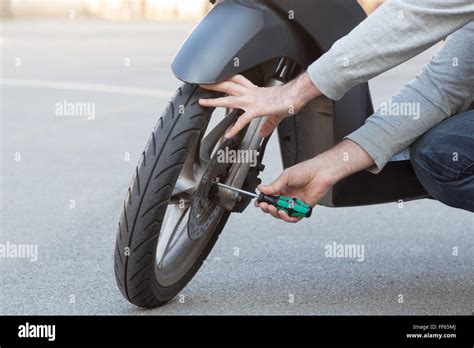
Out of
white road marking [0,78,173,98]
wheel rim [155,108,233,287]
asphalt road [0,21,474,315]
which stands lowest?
white road marking [0,78,173,98]

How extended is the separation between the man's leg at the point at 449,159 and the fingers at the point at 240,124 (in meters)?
0.57

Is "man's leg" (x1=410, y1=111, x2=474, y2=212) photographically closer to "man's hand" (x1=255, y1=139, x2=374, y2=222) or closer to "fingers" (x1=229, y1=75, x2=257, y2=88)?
"man's hand" (x1=255, y1=139, x2=374, y2=222)

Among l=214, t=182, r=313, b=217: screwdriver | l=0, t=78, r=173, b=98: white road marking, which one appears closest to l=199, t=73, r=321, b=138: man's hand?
l=214, t=182, r=313, b=217: screwdriver

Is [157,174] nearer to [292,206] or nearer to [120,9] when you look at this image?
[292,206]

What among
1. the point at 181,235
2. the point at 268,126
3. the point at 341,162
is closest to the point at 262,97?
the point at 268,126

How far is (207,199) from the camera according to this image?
3.62 meters

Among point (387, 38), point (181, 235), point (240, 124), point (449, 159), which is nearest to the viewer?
point (387, 38)

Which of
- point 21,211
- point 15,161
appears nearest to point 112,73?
point 15,161

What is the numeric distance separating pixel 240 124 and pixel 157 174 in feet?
0.94

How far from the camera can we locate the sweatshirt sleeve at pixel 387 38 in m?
3.13

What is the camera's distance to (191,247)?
150 inches

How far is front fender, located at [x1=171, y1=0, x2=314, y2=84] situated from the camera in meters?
3.28

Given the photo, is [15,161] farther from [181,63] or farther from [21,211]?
[181,63]
